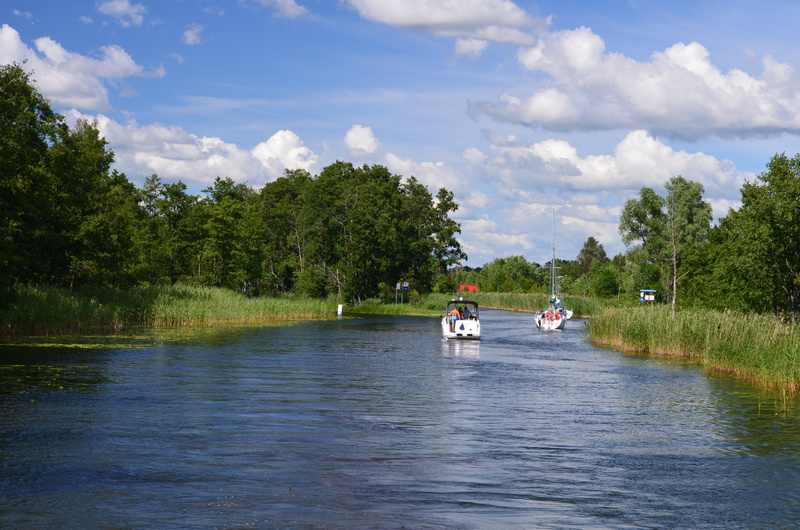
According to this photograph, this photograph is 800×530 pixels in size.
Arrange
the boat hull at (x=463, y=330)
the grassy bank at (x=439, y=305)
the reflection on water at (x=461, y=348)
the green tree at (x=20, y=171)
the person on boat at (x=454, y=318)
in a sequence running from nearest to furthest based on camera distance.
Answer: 1. the green tree at (x=20, y=171)
2. the reflection on water at (x=461, y=348)
3. the boat hull at (x=463, y=330)
4. the person on boat at (x=454, y=318)
5. the grassy bank at (x=439, y=305)

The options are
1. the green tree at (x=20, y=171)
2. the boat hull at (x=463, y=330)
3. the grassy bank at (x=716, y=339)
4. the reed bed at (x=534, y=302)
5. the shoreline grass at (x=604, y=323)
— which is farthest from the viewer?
the reed bed at (x=534, y=302)

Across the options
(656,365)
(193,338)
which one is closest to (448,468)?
(656,365)

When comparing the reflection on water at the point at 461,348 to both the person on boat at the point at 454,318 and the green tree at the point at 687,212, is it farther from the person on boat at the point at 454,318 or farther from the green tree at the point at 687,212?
the green tree at the point at 687,212

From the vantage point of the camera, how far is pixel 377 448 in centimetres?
1706

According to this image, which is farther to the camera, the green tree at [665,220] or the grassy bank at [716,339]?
the green tree at [665,220]

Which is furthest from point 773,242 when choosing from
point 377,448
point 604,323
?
point 377,448

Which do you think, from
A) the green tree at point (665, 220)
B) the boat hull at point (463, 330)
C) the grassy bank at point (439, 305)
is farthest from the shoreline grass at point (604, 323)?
the green tree at point (665, 220)

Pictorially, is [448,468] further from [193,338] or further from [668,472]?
[193,338]

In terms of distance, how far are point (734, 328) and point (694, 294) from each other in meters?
48.5

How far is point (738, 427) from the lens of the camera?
21.2 metres

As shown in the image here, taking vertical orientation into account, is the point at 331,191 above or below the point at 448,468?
above

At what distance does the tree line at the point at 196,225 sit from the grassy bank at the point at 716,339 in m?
32.3

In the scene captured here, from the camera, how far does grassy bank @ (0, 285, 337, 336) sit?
42406mm

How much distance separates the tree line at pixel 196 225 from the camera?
45.1 metres
